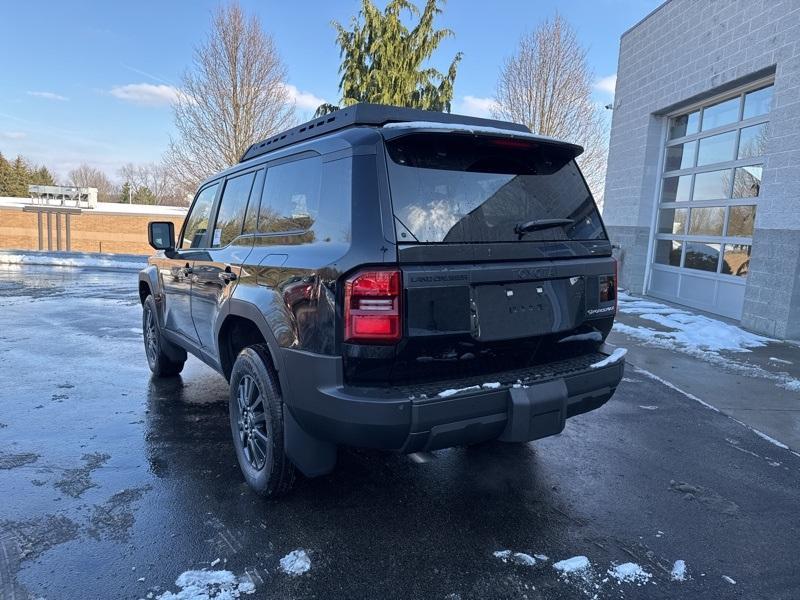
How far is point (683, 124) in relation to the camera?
11.2 metres

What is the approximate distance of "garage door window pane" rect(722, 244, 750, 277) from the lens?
29.1 feet

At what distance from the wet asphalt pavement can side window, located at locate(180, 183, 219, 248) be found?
1.47 m

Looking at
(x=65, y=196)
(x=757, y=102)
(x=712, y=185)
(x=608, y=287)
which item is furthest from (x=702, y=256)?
(x=65, y=196)

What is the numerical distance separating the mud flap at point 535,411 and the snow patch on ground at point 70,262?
61.2 ft

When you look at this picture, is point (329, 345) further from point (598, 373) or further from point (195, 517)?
Answer: point (598, 373)

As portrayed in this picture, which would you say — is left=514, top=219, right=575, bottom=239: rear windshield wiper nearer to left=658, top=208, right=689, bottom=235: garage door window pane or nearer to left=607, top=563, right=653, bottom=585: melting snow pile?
left=607, top=563, right=653, bottom=585: melting snow pile

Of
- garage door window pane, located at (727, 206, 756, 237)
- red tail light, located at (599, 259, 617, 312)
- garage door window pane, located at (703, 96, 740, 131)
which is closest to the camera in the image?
red tail light, located at (599, 259, 617, 312)

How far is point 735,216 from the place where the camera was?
923cm

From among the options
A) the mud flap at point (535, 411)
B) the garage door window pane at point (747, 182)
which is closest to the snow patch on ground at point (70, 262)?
the garage door window pane at point (747, 182)

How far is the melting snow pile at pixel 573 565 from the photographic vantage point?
2.50m

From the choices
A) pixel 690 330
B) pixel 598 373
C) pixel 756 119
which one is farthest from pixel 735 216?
pixel 598 373

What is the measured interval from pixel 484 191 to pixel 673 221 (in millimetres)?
10156

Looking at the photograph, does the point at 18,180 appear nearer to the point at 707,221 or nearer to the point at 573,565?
the point at 707,221

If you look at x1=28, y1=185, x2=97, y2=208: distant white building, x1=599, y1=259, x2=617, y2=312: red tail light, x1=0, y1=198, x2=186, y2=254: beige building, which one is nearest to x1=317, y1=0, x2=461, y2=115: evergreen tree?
x1=599, y1=259, x2=617, y2=312: red tail light
